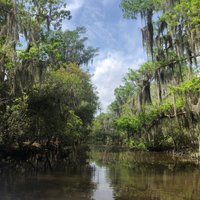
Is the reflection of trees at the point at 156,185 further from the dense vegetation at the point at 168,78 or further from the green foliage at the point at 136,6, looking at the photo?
the green foliage at the point at 136,6

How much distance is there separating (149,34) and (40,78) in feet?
31.8

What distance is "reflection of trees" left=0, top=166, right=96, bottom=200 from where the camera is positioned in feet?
30.6

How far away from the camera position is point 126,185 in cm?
1138

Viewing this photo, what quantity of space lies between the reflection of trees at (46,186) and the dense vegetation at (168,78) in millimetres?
8950

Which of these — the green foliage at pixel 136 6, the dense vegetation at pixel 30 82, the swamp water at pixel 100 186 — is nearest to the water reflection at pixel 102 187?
the swamp water at pixel 100 186

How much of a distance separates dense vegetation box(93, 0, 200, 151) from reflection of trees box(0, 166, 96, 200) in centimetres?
895

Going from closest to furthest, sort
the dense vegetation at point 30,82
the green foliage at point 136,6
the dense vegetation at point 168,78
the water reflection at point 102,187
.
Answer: the water reflection at point 102,187 → the dense vegetation at point 30,82 → the dense vegetation at point 168,78 → the green foliage at point 136,6

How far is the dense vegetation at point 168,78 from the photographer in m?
18.5

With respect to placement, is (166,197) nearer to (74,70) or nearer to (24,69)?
(24,69)

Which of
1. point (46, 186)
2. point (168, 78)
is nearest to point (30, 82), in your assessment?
point (46, 186)

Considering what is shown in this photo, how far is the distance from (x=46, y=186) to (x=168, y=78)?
14060mm

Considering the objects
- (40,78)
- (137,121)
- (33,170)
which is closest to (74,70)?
(137,121)

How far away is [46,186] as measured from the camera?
10750mm

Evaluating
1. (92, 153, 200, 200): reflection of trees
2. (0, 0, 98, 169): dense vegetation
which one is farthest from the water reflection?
(0, 0, 98, 169): dense vegetation
